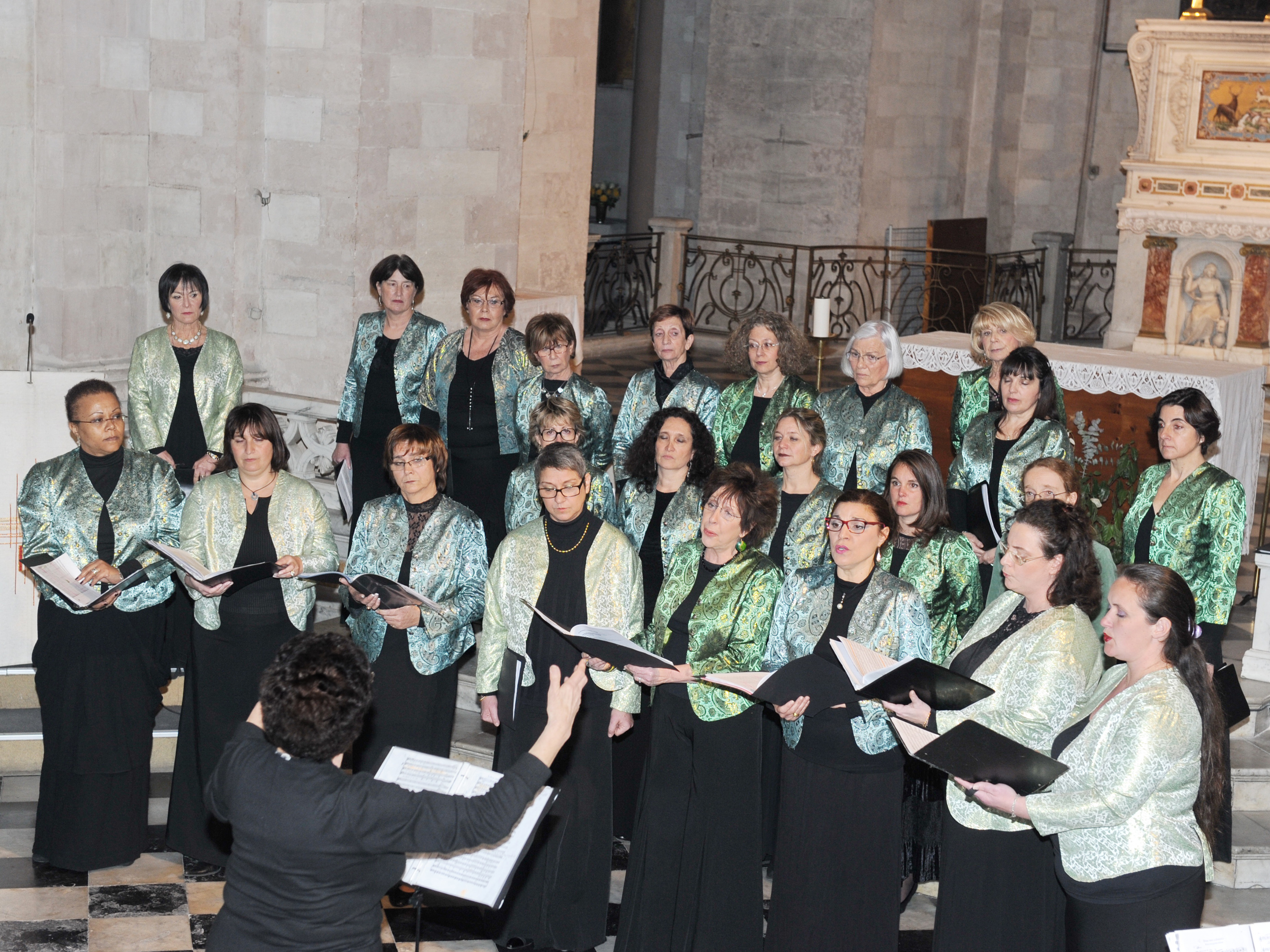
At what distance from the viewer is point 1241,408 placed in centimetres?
868

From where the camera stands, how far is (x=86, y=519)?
5410mm

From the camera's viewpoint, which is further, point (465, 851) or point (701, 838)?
point (701, 838)

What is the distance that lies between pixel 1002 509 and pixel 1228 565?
88cm

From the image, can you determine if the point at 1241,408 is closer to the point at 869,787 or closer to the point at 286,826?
the point at 869,787

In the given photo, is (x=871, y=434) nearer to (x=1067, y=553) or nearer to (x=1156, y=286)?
(x=1067, y=553)

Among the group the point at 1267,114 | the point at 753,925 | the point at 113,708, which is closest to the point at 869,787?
the point at 753,925

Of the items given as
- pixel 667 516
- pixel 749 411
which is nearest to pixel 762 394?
pixel 749 411

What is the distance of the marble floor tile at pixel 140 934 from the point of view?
5043mm

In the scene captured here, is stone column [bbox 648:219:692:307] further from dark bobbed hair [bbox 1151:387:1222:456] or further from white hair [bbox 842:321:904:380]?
dark bobbed hair [bbox 1151:387:1222:456]

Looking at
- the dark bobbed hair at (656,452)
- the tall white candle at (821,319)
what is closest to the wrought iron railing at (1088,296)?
the tall white candle at (821,319)

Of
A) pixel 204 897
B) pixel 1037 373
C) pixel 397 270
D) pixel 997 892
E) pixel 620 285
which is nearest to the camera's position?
pixel 997 892

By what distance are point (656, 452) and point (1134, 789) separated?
2.26 metres

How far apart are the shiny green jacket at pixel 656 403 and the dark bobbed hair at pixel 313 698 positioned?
3.16m

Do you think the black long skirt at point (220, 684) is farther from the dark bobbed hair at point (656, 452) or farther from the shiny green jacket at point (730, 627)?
the shiny green jacket at point (730, 627)
